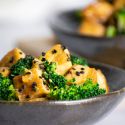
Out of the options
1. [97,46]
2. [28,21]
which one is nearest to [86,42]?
[97,46]

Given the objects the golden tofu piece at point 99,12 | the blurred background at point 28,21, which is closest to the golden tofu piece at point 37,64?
the blurred background at point 28,21

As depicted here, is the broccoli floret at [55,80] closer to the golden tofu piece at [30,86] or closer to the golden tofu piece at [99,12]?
the golden tofu piece at [30,86]

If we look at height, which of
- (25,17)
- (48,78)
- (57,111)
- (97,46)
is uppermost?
(25,17)

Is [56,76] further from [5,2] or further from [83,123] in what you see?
[5,2]

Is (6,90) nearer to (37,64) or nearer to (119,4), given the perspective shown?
(37,64)

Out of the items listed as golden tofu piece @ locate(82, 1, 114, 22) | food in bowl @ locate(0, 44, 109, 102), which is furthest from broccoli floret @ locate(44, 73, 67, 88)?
golden tofu piece @ locate(82, 1, 114, 22)

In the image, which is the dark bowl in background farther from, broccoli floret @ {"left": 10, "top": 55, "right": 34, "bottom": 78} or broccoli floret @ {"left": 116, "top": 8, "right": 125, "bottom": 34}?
broccoli floret @ {"left": 10, "top": 55, "right": 34, "bottom": 78}
